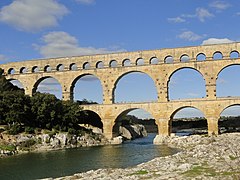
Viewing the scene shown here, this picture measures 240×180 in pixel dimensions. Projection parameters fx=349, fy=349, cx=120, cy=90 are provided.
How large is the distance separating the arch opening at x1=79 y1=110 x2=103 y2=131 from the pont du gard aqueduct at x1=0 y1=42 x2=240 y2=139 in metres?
2.43

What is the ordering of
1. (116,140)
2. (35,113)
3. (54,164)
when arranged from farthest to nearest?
(116,140), (35,113), (54,164)

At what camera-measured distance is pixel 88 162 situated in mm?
31812

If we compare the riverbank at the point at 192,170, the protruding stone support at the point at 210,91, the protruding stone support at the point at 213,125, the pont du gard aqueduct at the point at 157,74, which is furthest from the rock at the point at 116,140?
the riverbank at the point at 192,170

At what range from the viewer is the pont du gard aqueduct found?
52.2 m

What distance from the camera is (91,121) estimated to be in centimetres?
6100

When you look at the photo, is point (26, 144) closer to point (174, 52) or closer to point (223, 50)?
point (174, 52)

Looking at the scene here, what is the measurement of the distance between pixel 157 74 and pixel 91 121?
1460cm

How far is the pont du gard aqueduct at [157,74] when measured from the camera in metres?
52.2

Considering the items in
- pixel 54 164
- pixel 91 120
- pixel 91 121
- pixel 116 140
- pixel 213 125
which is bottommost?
pixel 54 164

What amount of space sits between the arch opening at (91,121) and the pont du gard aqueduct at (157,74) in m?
2.43

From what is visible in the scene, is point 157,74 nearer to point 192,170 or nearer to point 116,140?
point 116,140

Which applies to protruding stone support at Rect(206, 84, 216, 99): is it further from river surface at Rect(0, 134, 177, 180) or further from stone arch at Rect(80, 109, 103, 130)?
river surface at Rect(0, 134, 177, 180)

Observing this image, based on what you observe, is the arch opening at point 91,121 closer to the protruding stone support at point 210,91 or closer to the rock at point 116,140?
the rock at point 116,140

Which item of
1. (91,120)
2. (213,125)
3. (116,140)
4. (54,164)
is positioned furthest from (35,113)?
(213,125)
